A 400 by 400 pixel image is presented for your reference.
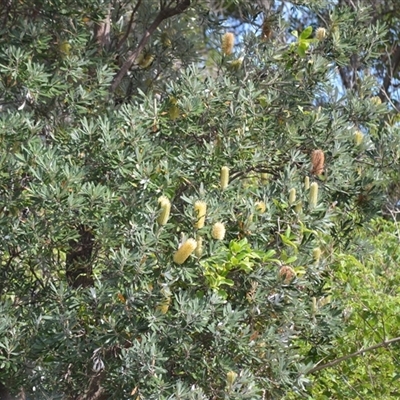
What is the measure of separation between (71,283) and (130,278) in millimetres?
744

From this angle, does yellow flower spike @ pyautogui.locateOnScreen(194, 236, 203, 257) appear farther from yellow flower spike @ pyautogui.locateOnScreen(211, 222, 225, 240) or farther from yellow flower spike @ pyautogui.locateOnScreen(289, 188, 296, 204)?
yellow flower spike @ pyautogui.locateOnScreen(289, 188, 296, 204)

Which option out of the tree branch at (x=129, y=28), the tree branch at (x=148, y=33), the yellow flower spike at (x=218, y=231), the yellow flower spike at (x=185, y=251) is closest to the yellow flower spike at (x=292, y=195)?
the yellow flower spike at (x=218, y=231)

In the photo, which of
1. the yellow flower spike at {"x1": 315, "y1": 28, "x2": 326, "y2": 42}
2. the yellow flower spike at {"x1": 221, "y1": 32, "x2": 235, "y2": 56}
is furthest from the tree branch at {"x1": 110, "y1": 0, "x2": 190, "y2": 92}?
the yellow flower spike at {"x1": 315, "y1": 28, "x2": 326, "y2": 42}

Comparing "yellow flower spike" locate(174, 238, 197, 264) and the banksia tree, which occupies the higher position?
"yellow flower spike" locate(174, 238, 197, 264)

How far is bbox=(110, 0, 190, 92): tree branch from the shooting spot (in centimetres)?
457

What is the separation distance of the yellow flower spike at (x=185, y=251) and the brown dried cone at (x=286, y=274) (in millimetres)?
401

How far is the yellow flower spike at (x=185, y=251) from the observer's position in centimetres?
339

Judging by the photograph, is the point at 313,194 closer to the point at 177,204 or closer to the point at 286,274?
the point at 286,274

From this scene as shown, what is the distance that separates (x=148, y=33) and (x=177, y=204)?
107 cm

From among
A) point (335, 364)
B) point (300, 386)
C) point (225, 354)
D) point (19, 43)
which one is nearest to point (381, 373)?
point (335, 364)

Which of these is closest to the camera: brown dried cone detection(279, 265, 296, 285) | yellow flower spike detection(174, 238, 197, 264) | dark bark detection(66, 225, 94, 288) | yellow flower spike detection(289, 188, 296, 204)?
yellow flower spike detection(174, 238, 197, 264)

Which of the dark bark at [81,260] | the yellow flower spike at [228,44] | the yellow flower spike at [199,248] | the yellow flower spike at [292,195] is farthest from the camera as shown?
the yellow flower spike at [228,44]

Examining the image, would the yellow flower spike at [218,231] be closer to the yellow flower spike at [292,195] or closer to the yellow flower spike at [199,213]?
the yellow flower spike at [199,213]

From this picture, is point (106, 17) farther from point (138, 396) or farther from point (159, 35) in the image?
point (138, 396)
